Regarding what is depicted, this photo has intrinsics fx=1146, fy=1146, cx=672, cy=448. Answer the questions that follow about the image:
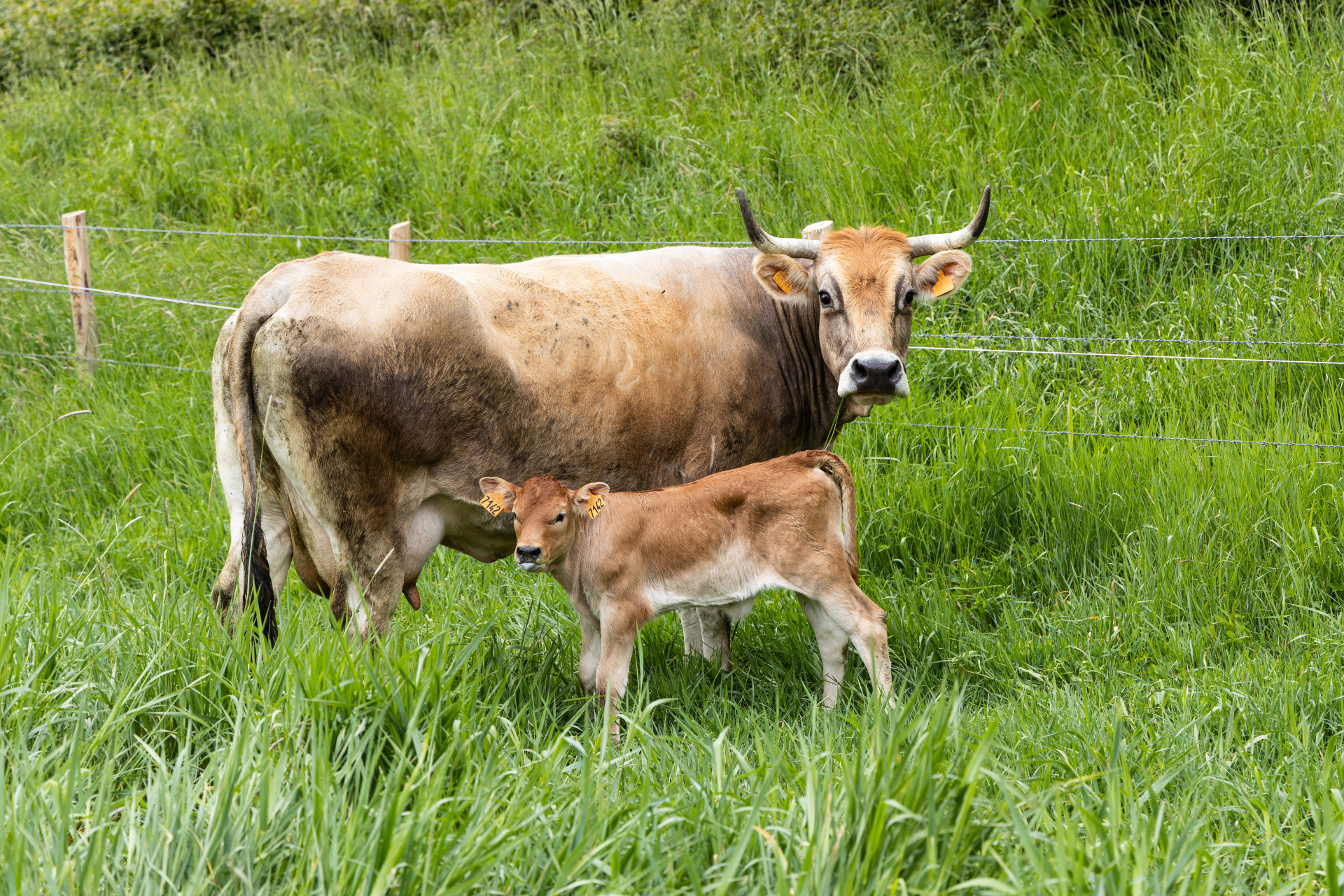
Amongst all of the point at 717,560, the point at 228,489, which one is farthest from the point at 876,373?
the point at 228,489

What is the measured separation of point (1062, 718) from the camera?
12.5 ft

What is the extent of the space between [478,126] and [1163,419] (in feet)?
19.8

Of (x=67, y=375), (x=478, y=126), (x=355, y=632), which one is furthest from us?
(x=478, y=126)

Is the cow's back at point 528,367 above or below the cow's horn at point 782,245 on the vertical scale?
below

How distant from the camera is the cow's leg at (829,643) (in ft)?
14.4

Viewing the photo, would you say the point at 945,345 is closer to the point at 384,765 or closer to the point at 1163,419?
the point at 1163,419

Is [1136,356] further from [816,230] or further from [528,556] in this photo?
[528,556]

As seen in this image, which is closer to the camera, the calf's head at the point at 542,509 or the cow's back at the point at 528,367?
the calf's head at the point at 542,509

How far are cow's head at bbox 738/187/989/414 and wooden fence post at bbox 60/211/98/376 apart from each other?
5.53 meters

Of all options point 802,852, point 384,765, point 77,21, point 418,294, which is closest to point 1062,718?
point 802,852

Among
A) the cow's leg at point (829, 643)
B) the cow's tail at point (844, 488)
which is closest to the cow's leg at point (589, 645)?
the cow's leg at point (829, 643)

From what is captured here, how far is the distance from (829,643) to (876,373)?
1.05 m

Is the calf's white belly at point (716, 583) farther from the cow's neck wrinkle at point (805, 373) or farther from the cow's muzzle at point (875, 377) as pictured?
the cow's neck wrinkle at point (805, 373)

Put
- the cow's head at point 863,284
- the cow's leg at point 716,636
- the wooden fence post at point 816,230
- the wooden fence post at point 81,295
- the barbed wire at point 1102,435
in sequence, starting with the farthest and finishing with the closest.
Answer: the wooden fence post at point 81,295 < the barbed wire at point 1102,435 < the wooden fence post at point 816,230 < the cow's leg at point 716,636 < the cow's head at point 863,284
